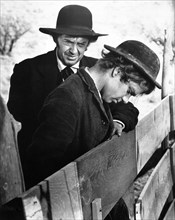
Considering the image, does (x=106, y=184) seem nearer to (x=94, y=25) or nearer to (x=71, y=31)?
(x=71, y=31)

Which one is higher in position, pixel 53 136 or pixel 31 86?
pixel 31 86

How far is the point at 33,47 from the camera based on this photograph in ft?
7.52

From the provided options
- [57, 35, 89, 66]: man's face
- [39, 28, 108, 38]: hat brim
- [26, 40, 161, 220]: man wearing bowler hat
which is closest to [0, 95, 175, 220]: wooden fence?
[26, 40, 161, 220]: man wearing bowler hat

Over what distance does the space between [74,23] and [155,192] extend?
1.32 m

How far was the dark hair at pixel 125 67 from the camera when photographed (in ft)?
7.12

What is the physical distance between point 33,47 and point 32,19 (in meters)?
0.17

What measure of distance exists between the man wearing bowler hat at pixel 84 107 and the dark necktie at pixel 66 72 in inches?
5.7

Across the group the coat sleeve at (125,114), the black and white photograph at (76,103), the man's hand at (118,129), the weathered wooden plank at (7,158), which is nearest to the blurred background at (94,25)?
the black and white photograph at (76,103)

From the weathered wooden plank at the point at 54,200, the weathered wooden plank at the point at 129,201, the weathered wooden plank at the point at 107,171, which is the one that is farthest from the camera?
the weathered wooden plank at the point at 129,201

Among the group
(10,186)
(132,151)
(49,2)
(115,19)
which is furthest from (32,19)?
(10,186)

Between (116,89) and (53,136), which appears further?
(116,89)

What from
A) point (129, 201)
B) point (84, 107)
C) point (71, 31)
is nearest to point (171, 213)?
point (129, 201)

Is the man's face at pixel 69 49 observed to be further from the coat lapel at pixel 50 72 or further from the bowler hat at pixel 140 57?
the bowler hat at pixel 140 57

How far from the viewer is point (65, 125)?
190 centimetres
